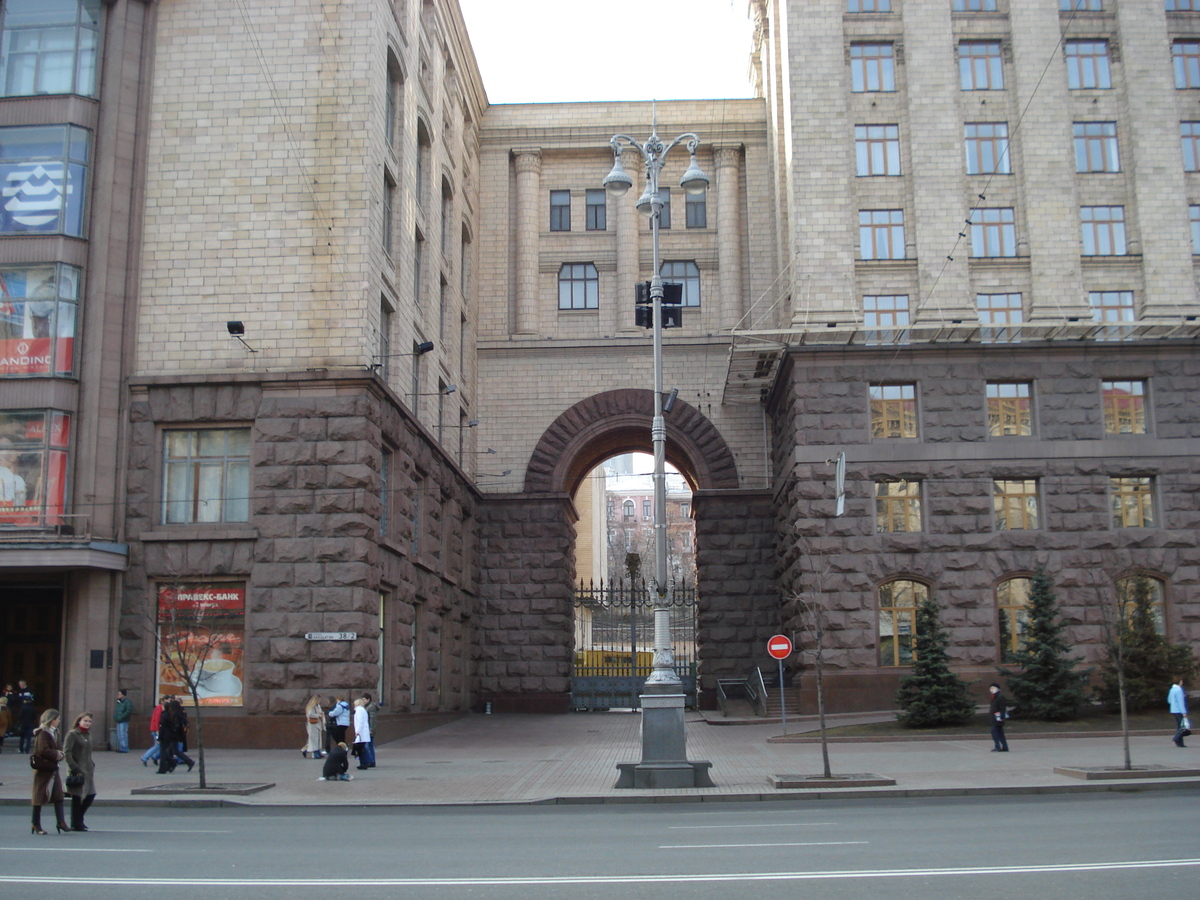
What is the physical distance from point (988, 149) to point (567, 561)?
A: 2083 centimetres

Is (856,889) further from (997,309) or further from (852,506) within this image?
(997,309)

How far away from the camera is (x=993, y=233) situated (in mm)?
36438

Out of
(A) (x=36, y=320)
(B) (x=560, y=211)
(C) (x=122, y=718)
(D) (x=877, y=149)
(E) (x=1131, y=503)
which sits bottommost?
(C) (x=122, y=718)

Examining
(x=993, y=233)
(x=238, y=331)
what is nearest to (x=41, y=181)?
(x=238, y=331)

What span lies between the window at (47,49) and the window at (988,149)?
2553 centimetres

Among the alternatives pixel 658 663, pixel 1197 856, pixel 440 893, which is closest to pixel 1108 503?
pixel 658 663

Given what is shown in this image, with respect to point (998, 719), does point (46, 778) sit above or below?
above

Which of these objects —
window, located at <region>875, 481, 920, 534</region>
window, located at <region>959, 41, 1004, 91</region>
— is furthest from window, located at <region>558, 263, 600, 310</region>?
window, located at <region>875, 481, 920, 534</region>

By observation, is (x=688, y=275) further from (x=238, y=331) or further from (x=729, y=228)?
(x=238, y=331)

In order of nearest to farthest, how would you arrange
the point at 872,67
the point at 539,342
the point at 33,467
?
the point at 33,467
the point at 872,67
the point at 539,342

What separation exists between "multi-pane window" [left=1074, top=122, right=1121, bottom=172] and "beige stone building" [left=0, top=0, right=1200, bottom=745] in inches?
3.9

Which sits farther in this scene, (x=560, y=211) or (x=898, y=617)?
(x=560, y=211)

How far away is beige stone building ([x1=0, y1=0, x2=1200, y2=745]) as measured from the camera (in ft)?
90.0

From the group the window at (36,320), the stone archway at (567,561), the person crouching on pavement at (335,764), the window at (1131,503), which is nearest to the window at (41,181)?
the window at (36,320)
